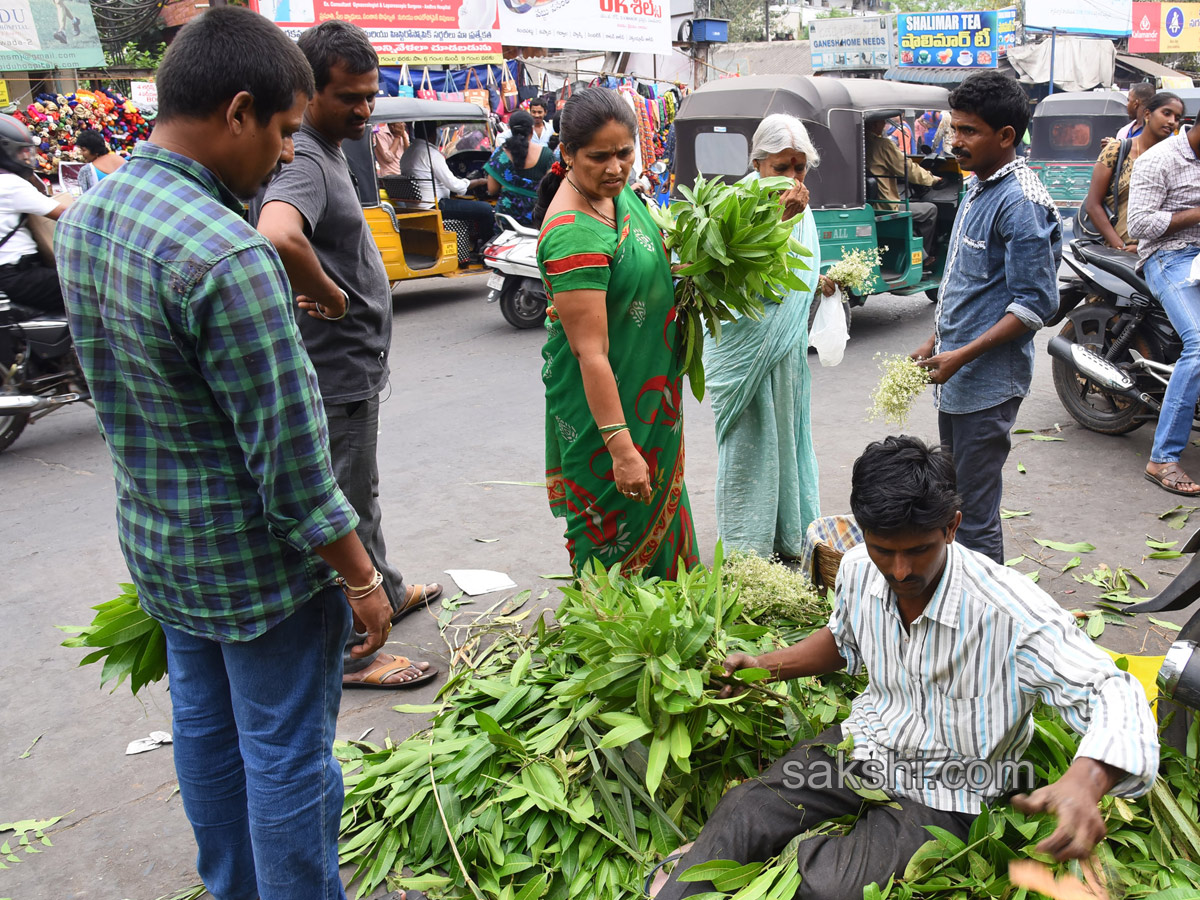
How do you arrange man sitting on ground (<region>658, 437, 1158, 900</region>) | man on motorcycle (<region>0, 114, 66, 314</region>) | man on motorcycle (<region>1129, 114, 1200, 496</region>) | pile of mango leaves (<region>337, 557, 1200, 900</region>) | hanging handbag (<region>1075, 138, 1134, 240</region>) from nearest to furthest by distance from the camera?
man sitting on ground (<region>658, 437, 1158, 900</region>), pile of mango leaves (<region>337, 557, 1200, 900</region>), man on motorcycle (<region>1129, 114, 1200, 496</region>), man on motorcycle (<region>0, 114, 66, 314</region>), hanging handbag (<region>1075, 138, 1134, 240</region>)

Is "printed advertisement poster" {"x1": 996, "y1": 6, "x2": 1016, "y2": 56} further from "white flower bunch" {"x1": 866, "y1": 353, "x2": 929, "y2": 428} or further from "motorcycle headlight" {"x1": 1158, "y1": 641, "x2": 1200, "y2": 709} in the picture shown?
"motorcycle headlight" {"x1": 1158, "y1": 641, "x2": 1200, "y2": 709}

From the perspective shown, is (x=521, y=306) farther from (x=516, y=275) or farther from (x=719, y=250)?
(x=719, y=250)

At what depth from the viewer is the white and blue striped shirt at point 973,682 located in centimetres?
173

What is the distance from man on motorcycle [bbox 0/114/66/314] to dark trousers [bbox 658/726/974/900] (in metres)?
5.63

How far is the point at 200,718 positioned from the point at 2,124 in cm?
623

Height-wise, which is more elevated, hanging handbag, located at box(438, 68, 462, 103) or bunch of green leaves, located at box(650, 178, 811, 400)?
hanging handbag, located at box(438, 68, 462, 103)

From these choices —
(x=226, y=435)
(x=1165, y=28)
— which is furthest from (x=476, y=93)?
(x=1165, y=28)

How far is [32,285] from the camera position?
6.14m

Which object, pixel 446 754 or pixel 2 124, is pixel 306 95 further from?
pixel 2 124

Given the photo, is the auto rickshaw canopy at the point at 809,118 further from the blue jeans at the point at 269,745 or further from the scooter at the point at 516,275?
the blue jeans at the point at 269,745

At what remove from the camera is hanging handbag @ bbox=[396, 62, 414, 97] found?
13432mm

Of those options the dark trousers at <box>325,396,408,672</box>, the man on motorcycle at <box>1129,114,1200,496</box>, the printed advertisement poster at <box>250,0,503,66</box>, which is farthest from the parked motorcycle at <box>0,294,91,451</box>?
the printed advertisement poster at <box>250,0,503,66</box>

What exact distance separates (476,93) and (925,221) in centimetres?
790

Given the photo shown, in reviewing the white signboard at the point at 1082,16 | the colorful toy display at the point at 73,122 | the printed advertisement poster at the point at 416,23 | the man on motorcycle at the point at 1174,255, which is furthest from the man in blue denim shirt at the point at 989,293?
the white signboard at the point at 1082,16
